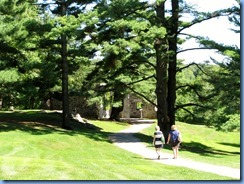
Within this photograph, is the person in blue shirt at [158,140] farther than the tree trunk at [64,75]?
No

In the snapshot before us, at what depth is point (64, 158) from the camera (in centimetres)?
1455

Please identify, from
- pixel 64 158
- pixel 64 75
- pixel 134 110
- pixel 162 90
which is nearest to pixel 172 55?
pixel 162 90

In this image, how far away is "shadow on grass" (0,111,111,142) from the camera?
21.6 metres

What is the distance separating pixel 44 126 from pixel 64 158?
9.79 m

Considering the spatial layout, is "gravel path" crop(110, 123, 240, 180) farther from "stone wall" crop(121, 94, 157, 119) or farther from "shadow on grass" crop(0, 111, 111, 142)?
"stone wall" crop(121, 94, 157, 119)

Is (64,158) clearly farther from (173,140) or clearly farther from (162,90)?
(162,90)

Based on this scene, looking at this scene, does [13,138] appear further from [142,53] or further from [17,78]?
[142,53]

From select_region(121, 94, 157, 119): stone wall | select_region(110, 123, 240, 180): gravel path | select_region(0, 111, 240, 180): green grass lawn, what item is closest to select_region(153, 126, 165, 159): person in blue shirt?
select_region(110, 123, 240, 180): gravel path

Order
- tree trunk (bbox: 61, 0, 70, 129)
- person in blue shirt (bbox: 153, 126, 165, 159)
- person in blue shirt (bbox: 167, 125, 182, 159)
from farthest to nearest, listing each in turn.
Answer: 1. tree trunk (bbox: 61, 0, 70, 129)
2. person in blue shirt (bbox: 153, 126, 165, 159)
3. person in blue shirt (bbox: 167, 125, 182, 159)

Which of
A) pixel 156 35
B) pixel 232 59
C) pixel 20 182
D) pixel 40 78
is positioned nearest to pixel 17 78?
pixel 40 78

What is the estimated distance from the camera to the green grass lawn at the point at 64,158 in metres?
9.05

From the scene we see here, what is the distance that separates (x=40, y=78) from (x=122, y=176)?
16.1 m

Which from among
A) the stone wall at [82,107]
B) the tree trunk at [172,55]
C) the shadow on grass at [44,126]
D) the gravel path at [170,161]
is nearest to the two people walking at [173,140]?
the gravel path at [170,161]

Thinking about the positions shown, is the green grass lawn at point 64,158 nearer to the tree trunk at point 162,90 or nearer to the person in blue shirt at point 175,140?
the person in blue shirt at point 175,140
